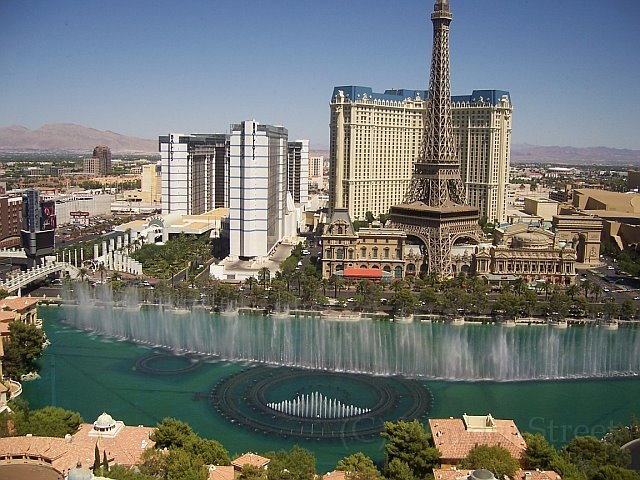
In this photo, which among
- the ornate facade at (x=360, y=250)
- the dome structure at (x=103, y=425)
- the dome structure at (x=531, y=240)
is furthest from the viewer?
the dome structure at (x=531, y=240)

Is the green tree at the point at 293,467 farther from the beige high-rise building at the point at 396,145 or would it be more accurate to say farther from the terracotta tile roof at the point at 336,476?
the beige high-rise building at the point at 396,145

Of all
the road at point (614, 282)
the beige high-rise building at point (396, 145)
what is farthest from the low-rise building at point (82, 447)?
the beige high-rise building at point (396, 145)

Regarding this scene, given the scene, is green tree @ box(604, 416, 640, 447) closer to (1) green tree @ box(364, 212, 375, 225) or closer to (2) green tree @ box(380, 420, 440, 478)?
(2) green tree @ box(380, 420, 440, 478)

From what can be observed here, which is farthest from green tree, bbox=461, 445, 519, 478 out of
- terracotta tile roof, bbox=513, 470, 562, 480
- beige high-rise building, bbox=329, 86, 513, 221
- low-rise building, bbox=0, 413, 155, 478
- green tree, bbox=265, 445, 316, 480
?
beige high-rise building, bbox=329, 86, 513, 221

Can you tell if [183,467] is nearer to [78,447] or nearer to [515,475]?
[78,447]

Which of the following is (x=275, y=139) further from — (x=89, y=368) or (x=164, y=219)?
(x=89, y=368)

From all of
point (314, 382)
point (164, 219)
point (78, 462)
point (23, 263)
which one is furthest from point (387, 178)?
point (78, 462)
